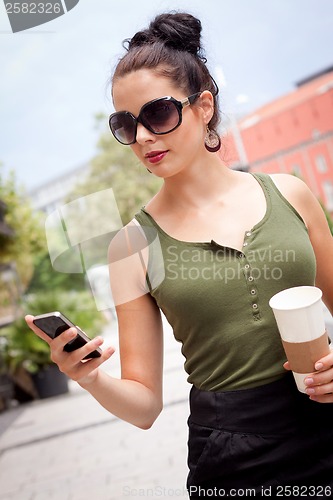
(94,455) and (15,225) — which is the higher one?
(15,225)

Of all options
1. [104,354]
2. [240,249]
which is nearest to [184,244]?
[240,249]

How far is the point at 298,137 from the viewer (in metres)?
20.2

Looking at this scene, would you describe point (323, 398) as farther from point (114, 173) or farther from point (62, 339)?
point (114, 173)

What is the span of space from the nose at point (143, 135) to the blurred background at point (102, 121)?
17 cm

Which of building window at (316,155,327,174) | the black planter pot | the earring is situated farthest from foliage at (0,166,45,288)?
building window at (316,155,327,174)

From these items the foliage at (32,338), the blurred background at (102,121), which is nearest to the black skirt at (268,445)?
the blurred background at (102,121)

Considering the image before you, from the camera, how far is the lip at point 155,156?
3.01ft

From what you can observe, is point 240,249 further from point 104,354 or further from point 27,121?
point 27,121

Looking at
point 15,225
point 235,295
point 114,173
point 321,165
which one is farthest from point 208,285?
point 321,165

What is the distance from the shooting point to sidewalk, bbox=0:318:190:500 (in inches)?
122

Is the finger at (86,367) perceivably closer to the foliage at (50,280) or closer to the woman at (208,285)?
the woman at (208,285)

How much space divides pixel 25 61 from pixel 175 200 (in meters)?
29.3

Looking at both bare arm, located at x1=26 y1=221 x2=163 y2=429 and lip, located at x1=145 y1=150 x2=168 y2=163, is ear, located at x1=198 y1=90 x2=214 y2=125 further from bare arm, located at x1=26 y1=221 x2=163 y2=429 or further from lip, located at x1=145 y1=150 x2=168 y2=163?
bare arm, located at x1=26 y1=221 x2=163 y2=429

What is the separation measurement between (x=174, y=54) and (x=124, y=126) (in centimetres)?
14
